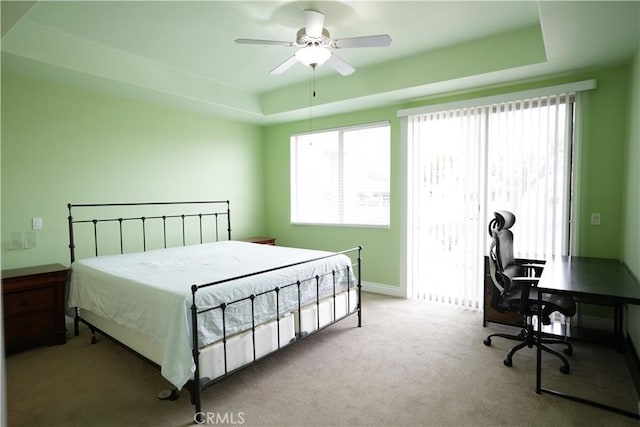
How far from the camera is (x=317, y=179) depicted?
5.53 meters

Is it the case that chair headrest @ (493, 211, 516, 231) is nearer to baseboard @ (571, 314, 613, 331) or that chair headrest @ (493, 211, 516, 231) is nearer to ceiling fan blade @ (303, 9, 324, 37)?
baseboard @ (571, 314, 613, 331)

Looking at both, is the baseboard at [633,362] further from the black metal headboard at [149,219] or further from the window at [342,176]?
the black metal headboard at [149,219]

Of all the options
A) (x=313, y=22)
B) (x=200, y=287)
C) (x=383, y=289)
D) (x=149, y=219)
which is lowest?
(x=383, y=289)

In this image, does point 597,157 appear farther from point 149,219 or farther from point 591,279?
point 149,219

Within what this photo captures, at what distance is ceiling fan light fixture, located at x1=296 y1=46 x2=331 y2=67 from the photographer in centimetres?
281

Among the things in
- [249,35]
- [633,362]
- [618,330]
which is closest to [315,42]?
[249,35]

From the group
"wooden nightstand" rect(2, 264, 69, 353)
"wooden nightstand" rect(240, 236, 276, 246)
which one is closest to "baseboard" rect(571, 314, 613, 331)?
"wooden nightstand" rect(240, 236, 276, 246)

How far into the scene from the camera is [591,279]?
2.56m

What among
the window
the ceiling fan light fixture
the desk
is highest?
the ceiling fan light fixture

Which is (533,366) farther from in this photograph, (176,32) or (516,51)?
(176,32)

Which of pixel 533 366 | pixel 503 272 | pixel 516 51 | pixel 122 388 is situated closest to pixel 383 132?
pixel 516 51

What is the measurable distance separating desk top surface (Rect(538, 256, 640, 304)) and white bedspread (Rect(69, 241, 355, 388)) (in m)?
1.79

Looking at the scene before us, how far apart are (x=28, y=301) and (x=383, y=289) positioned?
151 inches

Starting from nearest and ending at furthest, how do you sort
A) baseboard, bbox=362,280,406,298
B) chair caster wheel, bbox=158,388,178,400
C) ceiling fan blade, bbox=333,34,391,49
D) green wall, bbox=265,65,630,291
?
1. chair caster wheel, bbox=158,388,178,400
2. ceiling fan blade, bbox=333,34,391,49
3. green wall, bbox=265,65,630,291
4. baseboard, bbox=362,280,406,298
